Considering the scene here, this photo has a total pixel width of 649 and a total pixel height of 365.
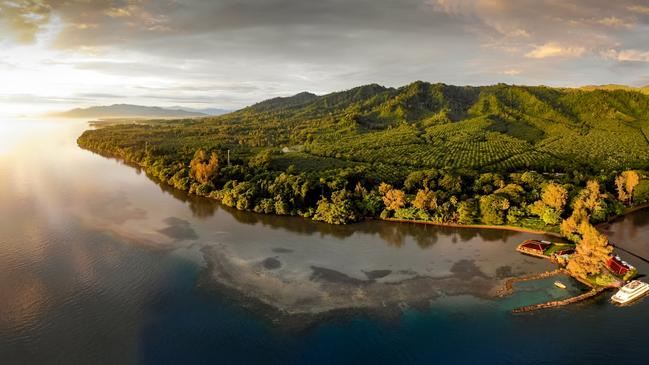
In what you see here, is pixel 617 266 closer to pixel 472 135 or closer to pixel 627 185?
pixel 627 185

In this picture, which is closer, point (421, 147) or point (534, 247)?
point (534, 247)

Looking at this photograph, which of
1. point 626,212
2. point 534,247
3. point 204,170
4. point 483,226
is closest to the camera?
point 534,247

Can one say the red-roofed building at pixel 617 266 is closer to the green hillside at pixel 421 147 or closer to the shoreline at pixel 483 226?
the shoreline at pixel 483 226

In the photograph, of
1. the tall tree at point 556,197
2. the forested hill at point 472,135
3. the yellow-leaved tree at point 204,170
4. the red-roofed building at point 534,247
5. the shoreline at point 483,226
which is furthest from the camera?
the forested hill at point 472,135

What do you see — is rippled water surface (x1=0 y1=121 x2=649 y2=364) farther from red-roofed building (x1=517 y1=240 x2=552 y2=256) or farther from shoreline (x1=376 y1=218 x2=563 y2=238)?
shoreline (x1=376 y1=218 x2=563 y2=238)

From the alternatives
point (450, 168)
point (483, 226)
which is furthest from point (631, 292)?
point (450, 168)

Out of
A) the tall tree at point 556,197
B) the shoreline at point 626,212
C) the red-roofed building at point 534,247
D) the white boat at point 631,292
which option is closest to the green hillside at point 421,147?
the tall tree at point 556,197
